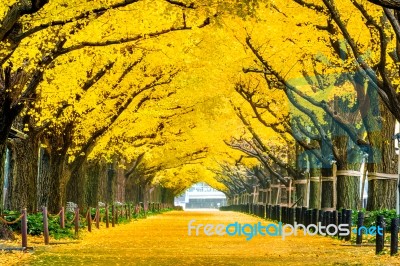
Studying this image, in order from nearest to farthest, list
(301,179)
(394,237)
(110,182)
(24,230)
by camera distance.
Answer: (394,237) < (24,230) < (301,179) < (110,182)

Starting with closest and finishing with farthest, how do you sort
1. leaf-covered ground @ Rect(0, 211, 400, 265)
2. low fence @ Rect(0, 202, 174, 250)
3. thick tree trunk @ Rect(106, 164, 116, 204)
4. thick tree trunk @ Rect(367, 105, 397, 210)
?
leaf-covered ground @ Rect(0, 211, 400, 265) < low fence @ Rect(0, 202, 174, 250) < thick tree trunk @ Rect(367, 105, 397, 210) < thick tree trunk @ Rect(106, 164, 116, 204)

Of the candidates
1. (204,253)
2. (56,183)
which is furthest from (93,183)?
(204,253)

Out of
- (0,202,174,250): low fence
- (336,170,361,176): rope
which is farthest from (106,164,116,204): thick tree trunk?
(336,170,361,176): rope

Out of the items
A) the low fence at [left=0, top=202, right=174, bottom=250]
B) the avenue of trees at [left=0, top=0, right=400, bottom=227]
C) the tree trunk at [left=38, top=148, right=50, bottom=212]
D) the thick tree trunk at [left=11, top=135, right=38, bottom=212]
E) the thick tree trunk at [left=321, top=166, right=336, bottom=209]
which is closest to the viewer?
the avenue of trees at [left=0, top=0, right=400, bottom=227]

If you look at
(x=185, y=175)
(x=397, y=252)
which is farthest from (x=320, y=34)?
(x=185, y=175)

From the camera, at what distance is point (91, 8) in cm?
1727

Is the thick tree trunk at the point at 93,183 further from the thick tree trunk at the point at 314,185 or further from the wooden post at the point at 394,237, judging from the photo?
the wooden post at the point at 394,237

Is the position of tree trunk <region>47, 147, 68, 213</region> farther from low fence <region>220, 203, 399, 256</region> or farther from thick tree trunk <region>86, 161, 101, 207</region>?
thick tree trunk <region>86, 161, 101, 207</region>

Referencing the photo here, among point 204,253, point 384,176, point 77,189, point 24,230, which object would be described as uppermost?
point 384,176

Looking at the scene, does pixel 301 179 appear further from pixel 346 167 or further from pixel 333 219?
pixel 333 219

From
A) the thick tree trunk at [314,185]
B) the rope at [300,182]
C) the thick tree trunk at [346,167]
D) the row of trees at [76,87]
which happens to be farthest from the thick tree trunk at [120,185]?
the thick tree trunk at [346,167]

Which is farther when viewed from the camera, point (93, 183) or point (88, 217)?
point (93, 183)

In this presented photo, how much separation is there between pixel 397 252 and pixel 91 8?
28.7ft

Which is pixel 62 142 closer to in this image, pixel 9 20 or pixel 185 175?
pixel 9 20
